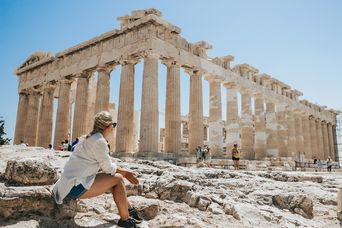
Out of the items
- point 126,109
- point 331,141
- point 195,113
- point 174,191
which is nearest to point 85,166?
point 174,191

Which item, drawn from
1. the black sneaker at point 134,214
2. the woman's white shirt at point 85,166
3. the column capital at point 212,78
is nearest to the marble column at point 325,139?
the column capital at point 212,78

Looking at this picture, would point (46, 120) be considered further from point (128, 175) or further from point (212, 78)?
point (128, 175)

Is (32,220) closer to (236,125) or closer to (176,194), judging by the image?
(176,194)

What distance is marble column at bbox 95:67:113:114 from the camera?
22812 millimetres

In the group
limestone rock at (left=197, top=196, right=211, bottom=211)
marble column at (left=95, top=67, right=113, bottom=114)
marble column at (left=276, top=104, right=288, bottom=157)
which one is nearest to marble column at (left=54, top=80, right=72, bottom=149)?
marble column at (left=95, top=67, right=113, bottom=114)

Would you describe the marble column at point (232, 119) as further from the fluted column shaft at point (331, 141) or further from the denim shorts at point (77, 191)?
the denim shorts at point (77, 191)

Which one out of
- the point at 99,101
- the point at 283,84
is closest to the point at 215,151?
the point at 99,101

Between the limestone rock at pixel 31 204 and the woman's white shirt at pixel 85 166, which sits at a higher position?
the woman's white shirt at pixel 85 166

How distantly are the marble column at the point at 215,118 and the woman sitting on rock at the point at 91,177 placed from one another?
20549mm

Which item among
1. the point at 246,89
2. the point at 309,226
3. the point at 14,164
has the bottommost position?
the point at 309,226

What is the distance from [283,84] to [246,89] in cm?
708

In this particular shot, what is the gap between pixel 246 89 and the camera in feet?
93.6

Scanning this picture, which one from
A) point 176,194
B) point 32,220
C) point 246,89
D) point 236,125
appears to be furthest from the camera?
point 246,89

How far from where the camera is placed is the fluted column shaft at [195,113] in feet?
74.0
